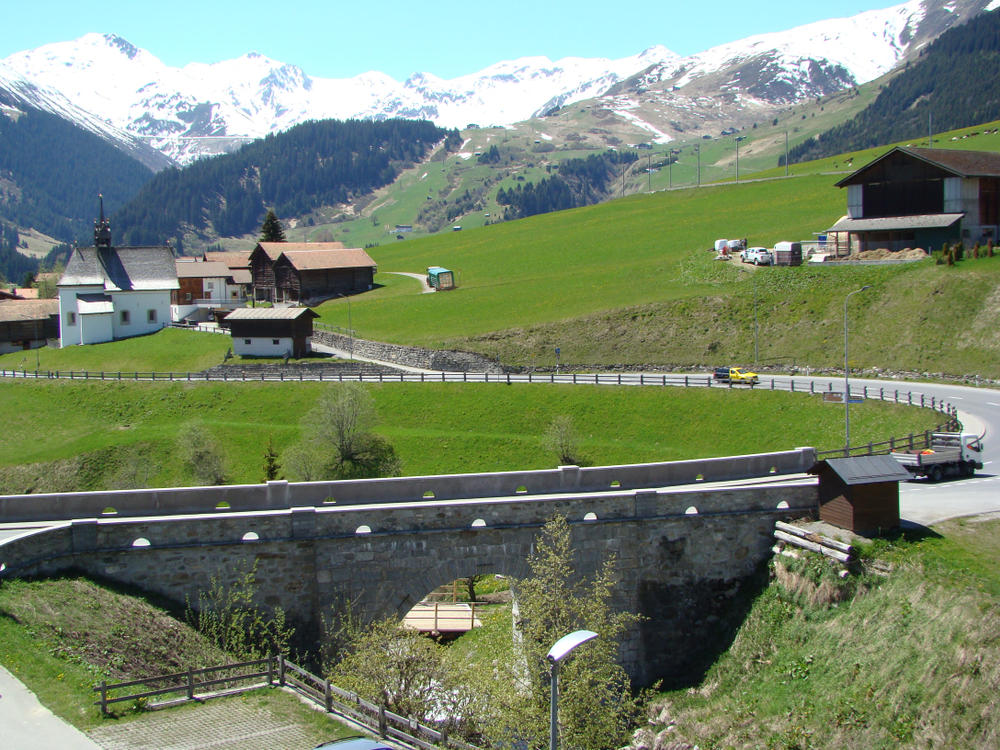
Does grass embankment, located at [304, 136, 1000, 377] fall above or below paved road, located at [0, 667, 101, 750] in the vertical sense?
above

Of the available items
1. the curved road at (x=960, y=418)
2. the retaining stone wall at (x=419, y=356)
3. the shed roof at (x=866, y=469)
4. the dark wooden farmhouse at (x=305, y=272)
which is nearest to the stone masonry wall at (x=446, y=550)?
the shed roof at (x=866, y=469)

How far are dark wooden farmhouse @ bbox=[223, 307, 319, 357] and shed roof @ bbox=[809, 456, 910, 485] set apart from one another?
200 feet

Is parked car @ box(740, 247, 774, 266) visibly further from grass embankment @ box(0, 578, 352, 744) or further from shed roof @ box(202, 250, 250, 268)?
grass embankment @ box(0, 578, 352, 744)

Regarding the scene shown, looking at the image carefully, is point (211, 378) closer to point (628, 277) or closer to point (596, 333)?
point (596, 333)

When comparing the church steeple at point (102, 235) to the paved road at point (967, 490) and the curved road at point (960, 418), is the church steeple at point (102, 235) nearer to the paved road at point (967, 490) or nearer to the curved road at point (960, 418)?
the curved road at point (960, 418)

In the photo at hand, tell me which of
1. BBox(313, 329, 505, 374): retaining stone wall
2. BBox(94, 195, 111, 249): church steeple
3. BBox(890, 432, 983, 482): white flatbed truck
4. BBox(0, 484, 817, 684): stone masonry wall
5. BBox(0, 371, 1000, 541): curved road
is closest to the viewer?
BBox(0, 484, 817, 684): stone masonry wall

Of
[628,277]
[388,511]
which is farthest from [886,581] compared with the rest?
[628,277]

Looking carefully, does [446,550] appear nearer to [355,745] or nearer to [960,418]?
[355,745]

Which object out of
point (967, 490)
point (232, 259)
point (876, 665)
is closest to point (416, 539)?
point (876, 665)

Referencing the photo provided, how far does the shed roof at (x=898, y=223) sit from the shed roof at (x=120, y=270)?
228 ft

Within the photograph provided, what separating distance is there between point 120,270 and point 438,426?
58.0 meters

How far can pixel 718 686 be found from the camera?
2862cm

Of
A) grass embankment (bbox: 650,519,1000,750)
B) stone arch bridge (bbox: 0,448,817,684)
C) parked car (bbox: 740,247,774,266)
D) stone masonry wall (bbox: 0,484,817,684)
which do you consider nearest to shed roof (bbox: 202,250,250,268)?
parked car (bbox: 740,247,774,266)

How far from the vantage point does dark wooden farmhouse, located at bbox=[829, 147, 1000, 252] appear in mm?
76750
